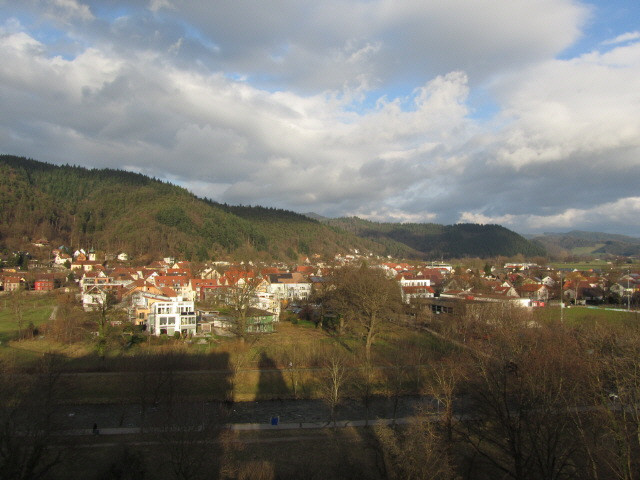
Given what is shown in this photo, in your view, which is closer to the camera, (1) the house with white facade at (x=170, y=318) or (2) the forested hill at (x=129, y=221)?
(1) the house with white facade at (x=170, y=318)

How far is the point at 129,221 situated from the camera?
9275 centimetres

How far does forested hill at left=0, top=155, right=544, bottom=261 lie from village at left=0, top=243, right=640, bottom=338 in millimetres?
12271

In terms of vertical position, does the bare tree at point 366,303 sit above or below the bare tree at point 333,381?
above

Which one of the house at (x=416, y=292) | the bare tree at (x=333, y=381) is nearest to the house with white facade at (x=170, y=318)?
the bare tree at (x=333, y=381)

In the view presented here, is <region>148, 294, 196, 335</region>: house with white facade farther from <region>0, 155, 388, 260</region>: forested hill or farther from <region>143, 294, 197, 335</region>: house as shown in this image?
<region>0, 155, 388, 260</region>: forested hill

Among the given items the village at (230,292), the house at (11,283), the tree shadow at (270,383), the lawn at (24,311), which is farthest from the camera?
the house at (11,283)

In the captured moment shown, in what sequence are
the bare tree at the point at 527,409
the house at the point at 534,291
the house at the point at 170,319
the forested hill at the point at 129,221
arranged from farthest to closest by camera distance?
the forested hill at the point at 129,221, the house at the point at 534,291, the house at the point at 170,319, the bare tree at the point at 527,409

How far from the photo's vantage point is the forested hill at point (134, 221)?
280 feet

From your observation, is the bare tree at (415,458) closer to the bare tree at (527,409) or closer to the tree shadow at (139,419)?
the bare tree at (527,409)

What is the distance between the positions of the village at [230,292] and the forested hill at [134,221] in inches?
483

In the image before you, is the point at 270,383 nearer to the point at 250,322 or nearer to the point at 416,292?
the point at 250,322

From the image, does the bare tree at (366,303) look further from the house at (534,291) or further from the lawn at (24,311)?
the house at (534,291)

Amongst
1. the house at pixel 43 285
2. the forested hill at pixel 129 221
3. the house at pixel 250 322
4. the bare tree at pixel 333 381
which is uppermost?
the forested hill at pixel 129 221

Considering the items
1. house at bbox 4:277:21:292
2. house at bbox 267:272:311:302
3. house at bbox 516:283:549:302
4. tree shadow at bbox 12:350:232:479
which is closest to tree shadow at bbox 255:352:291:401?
tree shadow at bbox 12:350:232:479
